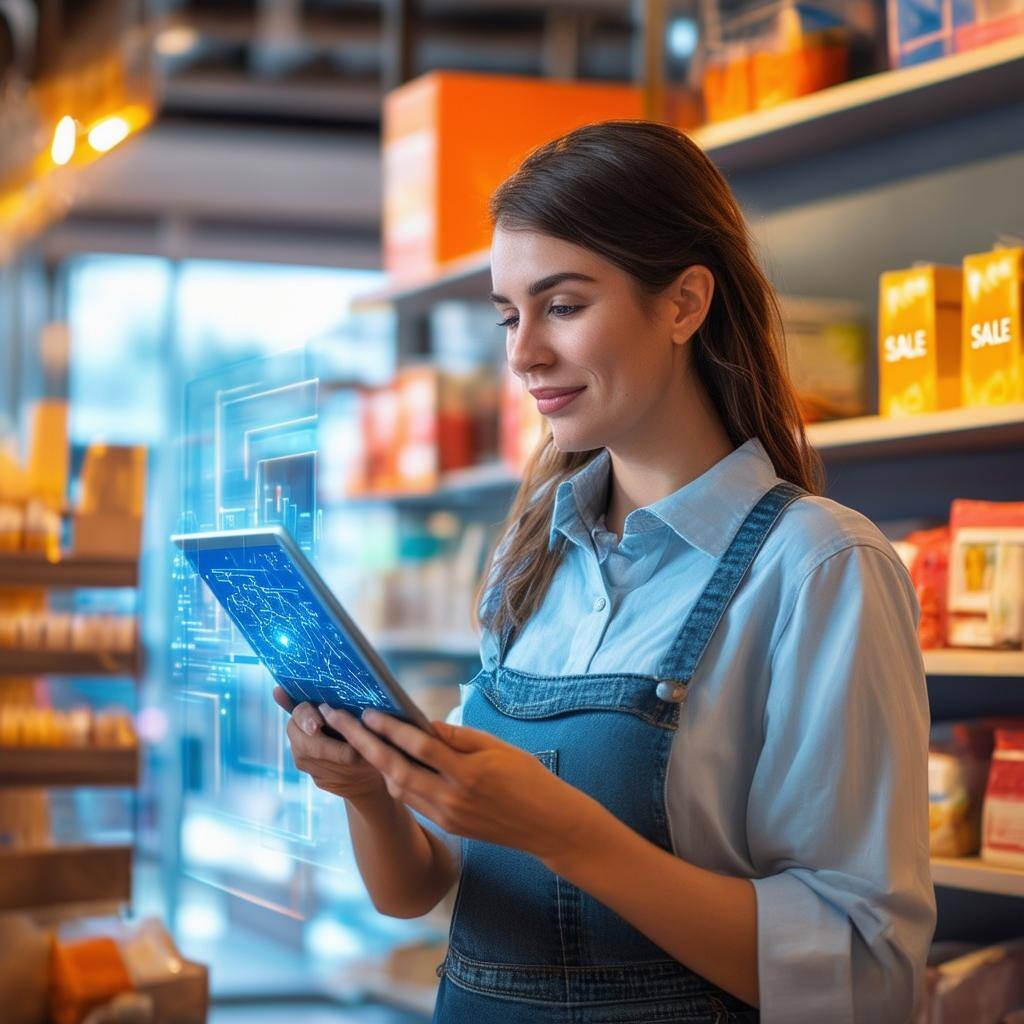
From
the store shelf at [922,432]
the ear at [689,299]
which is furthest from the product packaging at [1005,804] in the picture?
the ear at [689,299]

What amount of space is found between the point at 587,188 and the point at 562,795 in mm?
577

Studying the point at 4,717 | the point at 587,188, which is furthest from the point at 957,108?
the point at 4,717

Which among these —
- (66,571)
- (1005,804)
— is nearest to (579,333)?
(1005,804)

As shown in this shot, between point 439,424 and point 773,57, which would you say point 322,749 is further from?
point 439,424

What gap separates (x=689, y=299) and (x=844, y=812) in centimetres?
52

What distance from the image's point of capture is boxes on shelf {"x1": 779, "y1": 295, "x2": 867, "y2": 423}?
2.42 metres

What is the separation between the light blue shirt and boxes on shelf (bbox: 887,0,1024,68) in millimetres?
1096

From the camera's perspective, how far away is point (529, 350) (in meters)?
1.35

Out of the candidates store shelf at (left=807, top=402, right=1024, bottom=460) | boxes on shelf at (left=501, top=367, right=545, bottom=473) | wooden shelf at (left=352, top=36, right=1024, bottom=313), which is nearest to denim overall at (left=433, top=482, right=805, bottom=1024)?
store shelf at (left=807, top=402, right=1024, bottom=460)

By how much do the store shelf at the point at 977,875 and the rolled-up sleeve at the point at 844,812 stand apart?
75 cm

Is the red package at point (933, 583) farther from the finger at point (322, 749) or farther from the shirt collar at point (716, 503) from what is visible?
the finger at point (322, 749)

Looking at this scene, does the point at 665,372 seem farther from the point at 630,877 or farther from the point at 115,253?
the point at 115,253

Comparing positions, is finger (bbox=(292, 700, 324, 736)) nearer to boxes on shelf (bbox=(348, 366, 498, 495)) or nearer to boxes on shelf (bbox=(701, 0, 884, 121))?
boxes on shelf (bbox=(701, 0, 884, 121))

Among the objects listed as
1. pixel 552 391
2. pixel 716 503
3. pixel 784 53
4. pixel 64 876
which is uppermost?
pixel 784 53
